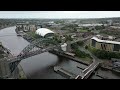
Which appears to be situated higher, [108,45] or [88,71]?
[108,45]

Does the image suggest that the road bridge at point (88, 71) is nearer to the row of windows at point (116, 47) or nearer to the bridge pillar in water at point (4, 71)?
the row of windows at point (116, 47)

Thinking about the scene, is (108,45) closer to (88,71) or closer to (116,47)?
(116,47)

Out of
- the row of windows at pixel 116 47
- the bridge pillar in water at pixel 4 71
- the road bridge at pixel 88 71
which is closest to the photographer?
the bridge pillar in water at pixel 4 71

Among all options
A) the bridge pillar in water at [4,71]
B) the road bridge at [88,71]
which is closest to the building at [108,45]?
the road bridge at [88,71]

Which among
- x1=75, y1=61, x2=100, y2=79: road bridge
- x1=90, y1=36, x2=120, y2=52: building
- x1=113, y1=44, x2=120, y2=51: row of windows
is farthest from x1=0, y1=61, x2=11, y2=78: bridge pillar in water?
x1=113, y1=44, x2=120, y2=51: row of windows

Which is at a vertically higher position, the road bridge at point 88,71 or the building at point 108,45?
the building at point 108,45

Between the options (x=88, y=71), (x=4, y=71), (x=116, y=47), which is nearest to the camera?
(x=4, y=71)

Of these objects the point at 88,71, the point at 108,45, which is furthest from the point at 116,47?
the point at 88,71

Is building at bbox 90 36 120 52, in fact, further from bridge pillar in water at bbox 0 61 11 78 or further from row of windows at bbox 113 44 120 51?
bridge pillar in water at bbox 0 61 11 78

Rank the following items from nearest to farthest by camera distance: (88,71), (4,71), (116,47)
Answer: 1. (4,71)
2. (88,71)
3. (116,47)
